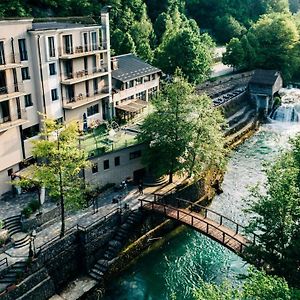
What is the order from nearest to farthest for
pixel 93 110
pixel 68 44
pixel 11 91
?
pixel 11 91 → pixel 68 44 → pixel 93 110

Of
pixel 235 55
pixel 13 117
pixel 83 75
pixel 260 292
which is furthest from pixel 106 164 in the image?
pixel 235 55

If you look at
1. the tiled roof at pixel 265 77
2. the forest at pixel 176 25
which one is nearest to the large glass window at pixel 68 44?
the forest at pixel 176 25

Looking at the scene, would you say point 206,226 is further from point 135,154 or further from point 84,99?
point 84,99

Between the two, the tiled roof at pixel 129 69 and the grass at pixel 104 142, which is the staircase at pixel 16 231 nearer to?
the grass at pixel 104 142

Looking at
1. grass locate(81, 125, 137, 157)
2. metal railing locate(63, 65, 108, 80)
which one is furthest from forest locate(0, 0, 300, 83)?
grass locate(81, 125, 137, 157)

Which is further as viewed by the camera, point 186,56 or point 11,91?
point 186,56

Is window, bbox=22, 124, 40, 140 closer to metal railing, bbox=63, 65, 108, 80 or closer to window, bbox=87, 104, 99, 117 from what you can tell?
metal railing, bbox=63, 65, 108, 80
